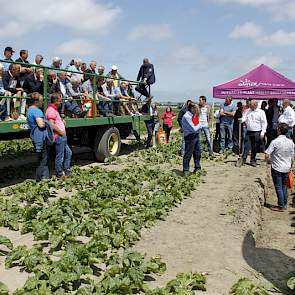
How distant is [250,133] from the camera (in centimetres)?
1125

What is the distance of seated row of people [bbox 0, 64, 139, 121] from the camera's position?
8.04m

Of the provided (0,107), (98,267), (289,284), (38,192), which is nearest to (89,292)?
(98,267)

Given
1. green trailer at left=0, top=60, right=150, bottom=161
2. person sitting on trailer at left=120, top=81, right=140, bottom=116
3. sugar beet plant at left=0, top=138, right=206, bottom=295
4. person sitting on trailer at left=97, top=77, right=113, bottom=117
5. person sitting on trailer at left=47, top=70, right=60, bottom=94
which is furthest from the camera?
person sitting on trailer at left=120, top=81, right=140, bottom=116

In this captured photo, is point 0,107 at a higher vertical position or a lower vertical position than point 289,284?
higher

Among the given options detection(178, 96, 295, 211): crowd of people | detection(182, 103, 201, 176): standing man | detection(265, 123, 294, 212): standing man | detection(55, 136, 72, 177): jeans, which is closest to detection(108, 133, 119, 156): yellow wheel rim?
detection(178, 96, 295, 211): crowd of people

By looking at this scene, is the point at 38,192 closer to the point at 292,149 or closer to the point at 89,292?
the point at 89,292

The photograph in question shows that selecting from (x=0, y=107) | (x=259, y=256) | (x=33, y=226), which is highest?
(x=0, y=107)

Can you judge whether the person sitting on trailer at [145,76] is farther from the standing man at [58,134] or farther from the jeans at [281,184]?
the jeans at [281,184]

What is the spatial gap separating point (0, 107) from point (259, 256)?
17.1 ft

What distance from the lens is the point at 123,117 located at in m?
12.3

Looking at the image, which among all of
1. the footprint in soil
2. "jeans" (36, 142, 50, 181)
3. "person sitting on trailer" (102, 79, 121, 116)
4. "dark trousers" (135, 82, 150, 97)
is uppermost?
"dark trousers" (135, 82, 150, 97)

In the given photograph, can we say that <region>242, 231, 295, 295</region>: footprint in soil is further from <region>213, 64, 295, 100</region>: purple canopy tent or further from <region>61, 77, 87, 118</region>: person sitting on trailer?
<region>213, 64, 295, 100</region>: purple canopy tent

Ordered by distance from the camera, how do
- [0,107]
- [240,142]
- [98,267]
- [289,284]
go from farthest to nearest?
[240,142]
[0,107]
[98,267]
[289,284]

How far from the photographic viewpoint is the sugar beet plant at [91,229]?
157 inches
